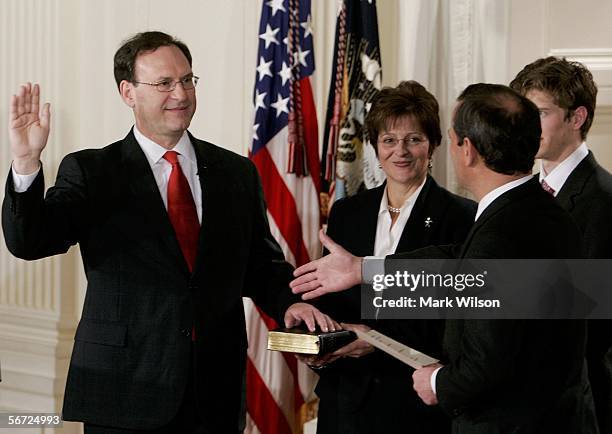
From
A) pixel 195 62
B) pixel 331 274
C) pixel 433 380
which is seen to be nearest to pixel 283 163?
pixel 195 62

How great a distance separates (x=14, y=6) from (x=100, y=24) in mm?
485

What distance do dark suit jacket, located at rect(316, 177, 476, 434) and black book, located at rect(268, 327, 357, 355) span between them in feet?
0.83

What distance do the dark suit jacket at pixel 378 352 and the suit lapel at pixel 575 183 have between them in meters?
0.37

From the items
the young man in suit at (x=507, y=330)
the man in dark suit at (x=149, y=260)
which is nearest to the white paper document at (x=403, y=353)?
the young man in suit at (x=507, y=330)

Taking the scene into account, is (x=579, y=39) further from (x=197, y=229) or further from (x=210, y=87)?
(x=197, y=229)

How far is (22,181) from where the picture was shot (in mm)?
2707

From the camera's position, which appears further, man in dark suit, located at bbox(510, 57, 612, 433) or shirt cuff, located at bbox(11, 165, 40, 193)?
man in dark suit, located at bbox(510, 57, 612, 433)

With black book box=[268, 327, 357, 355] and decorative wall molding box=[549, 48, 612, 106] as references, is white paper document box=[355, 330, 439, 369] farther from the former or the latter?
decorative wall molding box=[549, 48, 612, 106]

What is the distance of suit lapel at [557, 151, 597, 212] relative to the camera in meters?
3.17

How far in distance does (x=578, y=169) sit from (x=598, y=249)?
343 mm

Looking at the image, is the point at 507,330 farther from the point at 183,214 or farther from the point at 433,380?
the point at 183,214

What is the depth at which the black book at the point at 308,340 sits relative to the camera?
302 cm

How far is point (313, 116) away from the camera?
4488 millimetres

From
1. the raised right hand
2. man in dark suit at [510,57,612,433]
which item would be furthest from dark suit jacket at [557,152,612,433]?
the raised right hand
